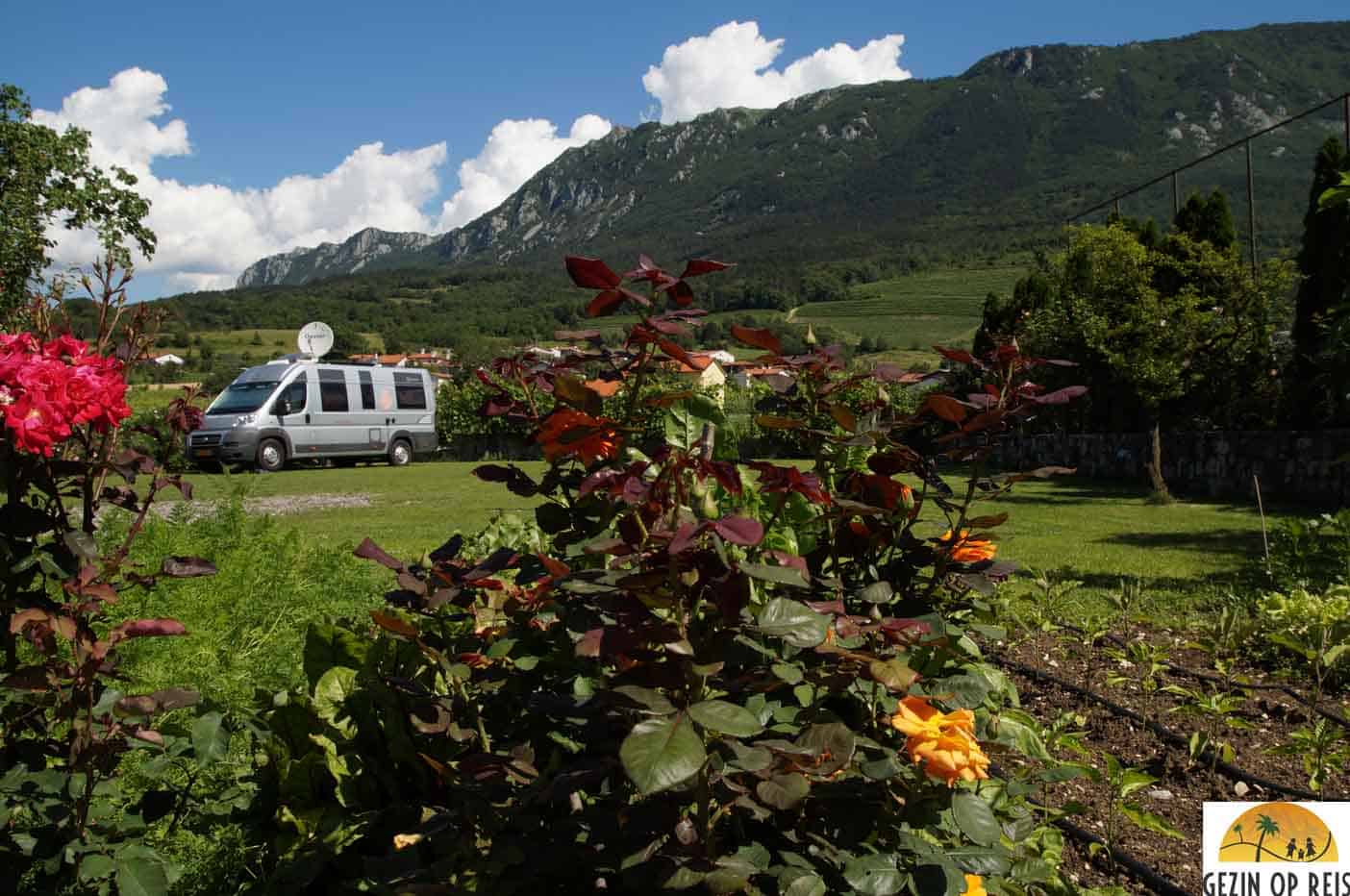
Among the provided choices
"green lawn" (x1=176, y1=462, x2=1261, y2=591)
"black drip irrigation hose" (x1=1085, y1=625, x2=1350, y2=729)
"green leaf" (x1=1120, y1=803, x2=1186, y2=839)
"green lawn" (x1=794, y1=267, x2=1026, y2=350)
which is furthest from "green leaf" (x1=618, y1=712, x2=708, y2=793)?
"green lawn" (x1=794, y1=267, x2=1026, y2=350)

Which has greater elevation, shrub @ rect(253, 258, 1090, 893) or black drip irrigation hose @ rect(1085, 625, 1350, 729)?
shrub @ rect(253, 258, 1090, 893)

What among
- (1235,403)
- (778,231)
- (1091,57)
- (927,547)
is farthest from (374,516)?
(1091,57)

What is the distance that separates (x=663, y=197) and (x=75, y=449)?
159194 millimetres

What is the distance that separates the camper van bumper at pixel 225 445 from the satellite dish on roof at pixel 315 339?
3468 mm

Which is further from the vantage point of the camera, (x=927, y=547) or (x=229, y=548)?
(x=229, y=548)

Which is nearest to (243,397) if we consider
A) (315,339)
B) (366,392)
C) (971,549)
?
(366,392)

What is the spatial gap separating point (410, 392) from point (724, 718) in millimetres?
20166

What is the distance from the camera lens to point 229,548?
3.63 m

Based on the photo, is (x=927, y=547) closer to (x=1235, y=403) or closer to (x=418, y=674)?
(x=418, y=674)

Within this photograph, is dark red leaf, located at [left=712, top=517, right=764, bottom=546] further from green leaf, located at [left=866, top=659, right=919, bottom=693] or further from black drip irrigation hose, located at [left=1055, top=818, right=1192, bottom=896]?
black drip irrigation hose, located at [left=1055, top=818, right=1192, bottom=896]

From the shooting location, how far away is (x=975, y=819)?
3.40 feet

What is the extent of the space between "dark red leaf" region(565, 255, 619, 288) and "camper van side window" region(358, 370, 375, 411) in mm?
18777

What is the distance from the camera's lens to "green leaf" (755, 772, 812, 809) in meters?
0.89

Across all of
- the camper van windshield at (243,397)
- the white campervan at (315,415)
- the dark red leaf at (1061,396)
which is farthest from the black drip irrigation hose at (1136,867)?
the camper van windshield at (243,397)
